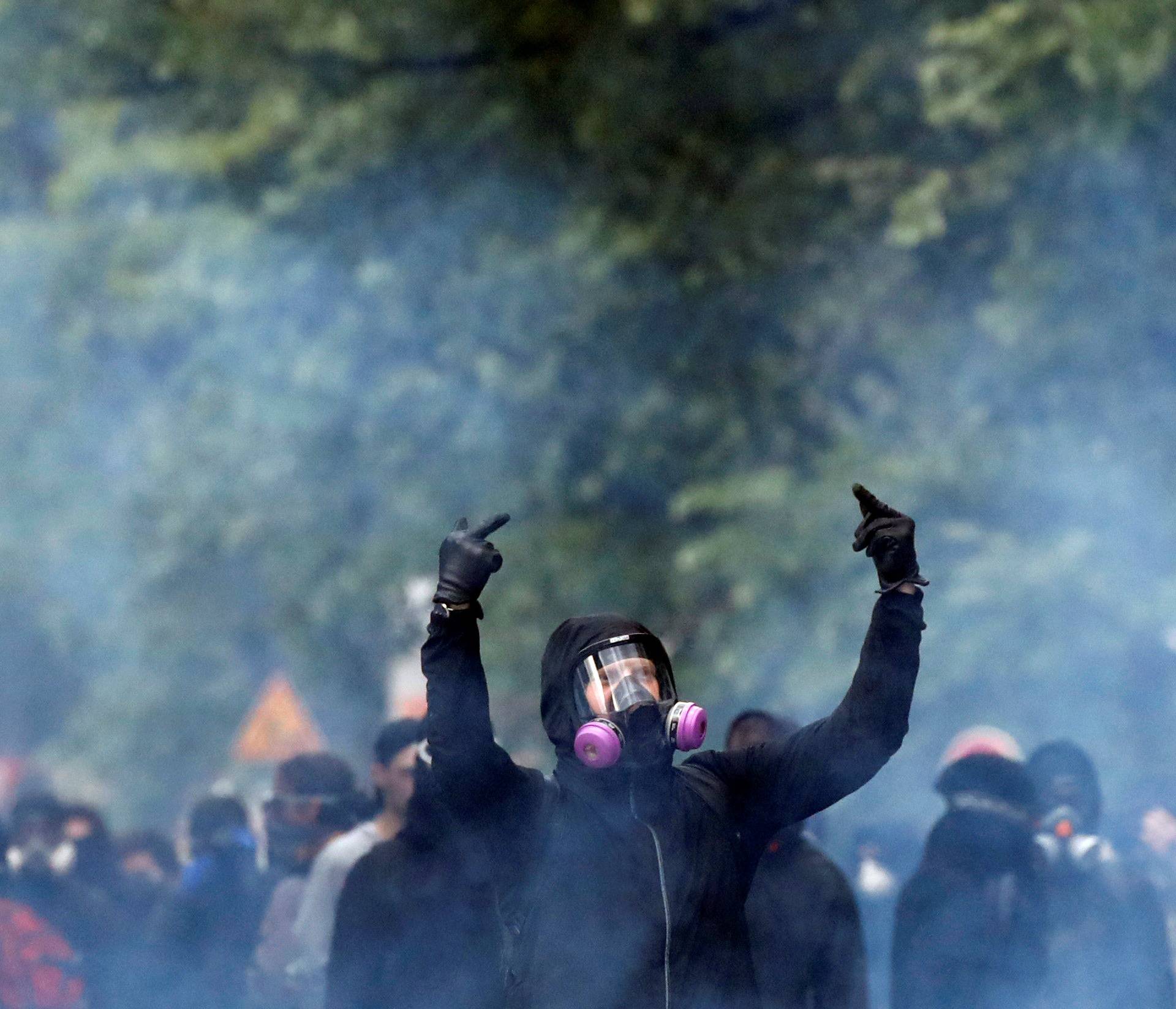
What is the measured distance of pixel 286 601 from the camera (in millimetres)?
10016

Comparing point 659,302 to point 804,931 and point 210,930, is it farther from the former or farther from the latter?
point 804,931

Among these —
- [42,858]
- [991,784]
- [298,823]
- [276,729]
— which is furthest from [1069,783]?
[276,729]

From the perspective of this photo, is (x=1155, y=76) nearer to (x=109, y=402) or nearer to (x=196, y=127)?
(x=196, y=127)

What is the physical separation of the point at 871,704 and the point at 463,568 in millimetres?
526

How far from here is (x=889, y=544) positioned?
2.22 m

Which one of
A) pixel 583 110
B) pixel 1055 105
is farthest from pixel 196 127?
pixel 1055 105

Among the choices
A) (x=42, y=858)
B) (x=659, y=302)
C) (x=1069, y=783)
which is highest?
(x=659, y=302)

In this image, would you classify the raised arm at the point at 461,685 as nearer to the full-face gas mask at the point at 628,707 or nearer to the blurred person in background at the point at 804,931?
the full-face gas mask at the point at 628,707

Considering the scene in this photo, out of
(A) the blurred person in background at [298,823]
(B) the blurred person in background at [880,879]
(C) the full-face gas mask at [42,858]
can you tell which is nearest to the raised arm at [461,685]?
(A) the blurred person in background at [298,823]

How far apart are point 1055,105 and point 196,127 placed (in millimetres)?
3834

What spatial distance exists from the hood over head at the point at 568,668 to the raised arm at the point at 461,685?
123 mm

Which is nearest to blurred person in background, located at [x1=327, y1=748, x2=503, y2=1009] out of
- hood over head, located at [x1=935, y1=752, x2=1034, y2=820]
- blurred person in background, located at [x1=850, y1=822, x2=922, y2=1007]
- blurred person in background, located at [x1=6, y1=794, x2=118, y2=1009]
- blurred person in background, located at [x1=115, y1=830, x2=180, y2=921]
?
hood over head, located at [x1=935, y1=752, x2=1034, y2=820]

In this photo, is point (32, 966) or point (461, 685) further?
point (32, 966)

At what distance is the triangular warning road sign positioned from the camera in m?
8.15
